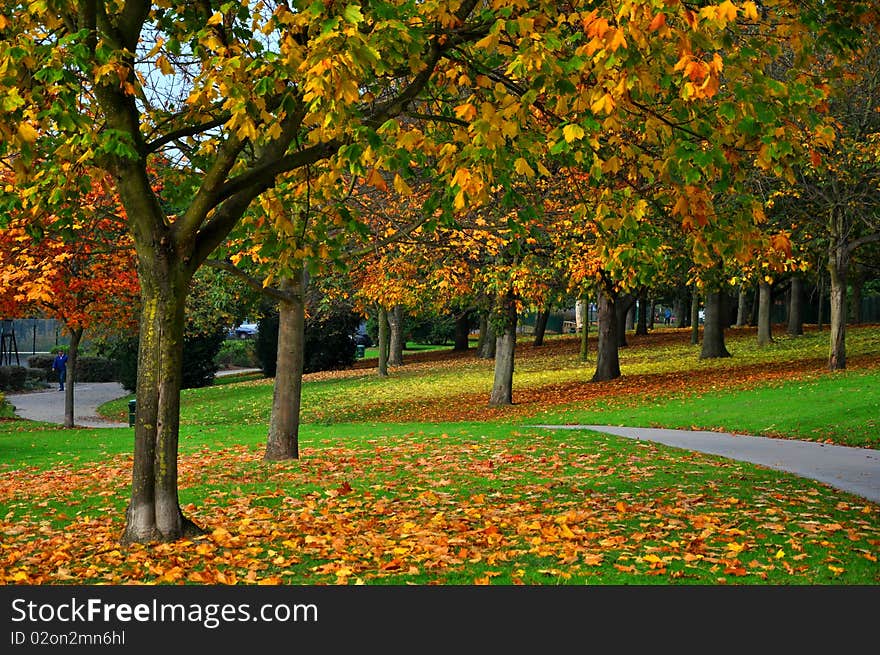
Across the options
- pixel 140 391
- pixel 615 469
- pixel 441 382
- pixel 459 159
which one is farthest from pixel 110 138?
pixel 441 382

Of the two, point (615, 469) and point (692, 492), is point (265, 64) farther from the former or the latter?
point (615, 469)

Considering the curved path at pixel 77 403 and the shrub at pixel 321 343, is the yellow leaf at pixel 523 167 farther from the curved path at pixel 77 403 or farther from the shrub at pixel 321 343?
the shrub at pixel 321 343

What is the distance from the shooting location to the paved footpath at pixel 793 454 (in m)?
12.2

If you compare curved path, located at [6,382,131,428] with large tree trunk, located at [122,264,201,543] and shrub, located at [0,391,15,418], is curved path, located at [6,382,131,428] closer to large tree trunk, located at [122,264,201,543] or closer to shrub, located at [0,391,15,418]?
shrub, located at [0,391,15,418]

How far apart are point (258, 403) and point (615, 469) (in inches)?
844

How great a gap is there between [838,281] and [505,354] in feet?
28.9

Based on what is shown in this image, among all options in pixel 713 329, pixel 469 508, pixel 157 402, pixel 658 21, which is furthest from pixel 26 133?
pixel 713 329

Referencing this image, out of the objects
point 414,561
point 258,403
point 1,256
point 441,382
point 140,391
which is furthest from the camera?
point 441,382

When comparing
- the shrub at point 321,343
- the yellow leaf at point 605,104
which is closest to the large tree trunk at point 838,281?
the yellow leaf at point 605,104

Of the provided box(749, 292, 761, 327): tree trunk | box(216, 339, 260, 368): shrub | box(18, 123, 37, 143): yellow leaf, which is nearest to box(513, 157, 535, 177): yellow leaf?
box(18, 123, 37, 143): yellow leaf

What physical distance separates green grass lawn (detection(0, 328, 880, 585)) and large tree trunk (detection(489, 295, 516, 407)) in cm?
360

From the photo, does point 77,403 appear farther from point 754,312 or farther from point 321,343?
point 754,312

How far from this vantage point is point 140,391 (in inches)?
354

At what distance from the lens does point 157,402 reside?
8.97 metres
